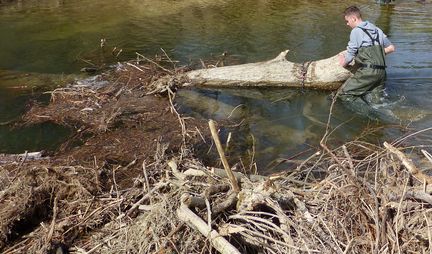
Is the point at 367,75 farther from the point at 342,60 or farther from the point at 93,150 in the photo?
the point at 93,150

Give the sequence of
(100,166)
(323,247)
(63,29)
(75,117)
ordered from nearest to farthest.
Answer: (323,247)
(100,166)
(75,117)
(63,29)

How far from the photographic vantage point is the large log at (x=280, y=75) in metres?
8.83

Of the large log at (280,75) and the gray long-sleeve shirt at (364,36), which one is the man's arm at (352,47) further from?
the large log at (280,75)

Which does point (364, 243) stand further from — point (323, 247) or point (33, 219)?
point (33, 219)

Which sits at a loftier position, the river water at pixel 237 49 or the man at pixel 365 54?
the man at pixel 365 54

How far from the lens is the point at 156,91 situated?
361 inches

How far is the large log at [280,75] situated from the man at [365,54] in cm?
44

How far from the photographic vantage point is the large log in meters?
8.83

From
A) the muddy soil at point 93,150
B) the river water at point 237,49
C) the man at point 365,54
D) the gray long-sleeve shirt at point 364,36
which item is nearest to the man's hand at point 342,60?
the man at point 365,54

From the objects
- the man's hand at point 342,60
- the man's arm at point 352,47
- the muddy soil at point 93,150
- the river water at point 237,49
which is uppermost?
the man's arm at point 352,47

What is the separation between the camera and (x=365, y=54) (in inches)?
310

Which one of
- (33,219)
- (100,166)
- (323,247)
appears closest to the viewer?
(323,247)

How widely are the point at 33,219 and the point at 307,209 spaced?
9.26 feet

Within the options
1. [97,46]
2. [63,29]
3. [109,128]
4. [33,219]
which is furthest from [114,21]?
[33,219]
